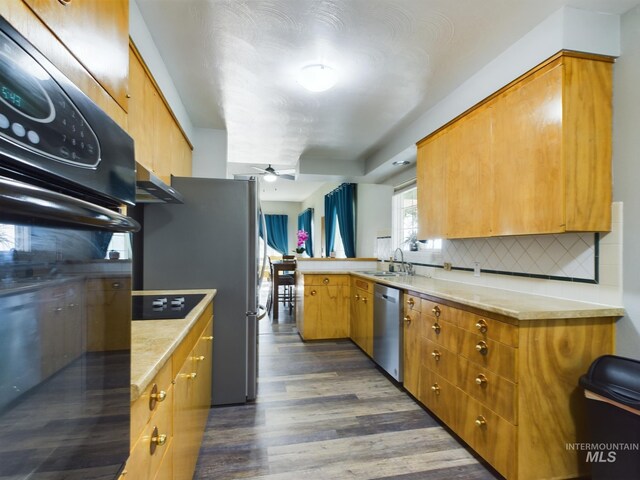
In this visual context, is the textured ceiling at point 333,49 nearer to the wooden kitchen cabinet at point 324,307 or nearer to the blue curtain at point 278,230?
the wooden kitchen cabinet at point 324,307

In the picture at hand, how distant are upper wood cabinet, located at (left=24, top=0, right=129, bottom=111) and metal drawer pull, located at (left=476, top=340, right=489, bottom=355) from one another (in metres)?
1.96

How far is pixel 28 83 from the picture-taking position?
1.22 ft

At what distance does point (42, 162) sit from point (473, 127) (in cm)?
253

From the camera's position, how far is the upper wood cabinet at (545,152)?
1.67 metres

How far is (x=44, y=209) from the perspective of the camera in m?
0.36

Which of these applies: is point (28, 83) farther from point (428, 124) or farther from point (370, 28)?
point (428, 124)

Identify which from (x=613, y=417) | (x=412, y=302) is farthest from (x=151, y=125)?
(x=613, y=417)

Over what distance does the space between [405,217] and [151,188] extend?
3.21 m

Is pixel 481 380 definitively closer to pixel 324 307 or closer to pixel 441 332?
pixel 441 332

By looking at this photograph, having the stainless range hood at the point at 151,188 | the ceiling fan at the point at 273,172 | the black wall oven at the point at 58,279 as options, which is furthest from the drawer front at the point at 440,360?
the ceiling fan at the point at 273,172

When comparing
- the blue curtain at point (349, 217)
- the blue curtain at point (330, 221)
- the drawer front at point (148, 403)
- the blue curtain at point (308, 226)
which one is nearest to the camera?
the drawer front at point (148, 403)

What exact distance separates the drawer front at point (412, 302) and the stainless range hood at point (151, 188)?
1.84 metres

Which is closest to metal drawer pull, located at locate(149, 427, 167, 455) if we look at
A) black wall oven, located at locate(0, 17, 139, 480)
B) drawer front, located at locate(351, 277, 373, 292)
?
black wall oven, located at locate(0, 17, 139, 480)

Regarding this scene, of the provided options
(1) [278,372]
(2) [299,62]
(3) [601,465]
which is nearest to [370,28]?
(2) [299,62]
